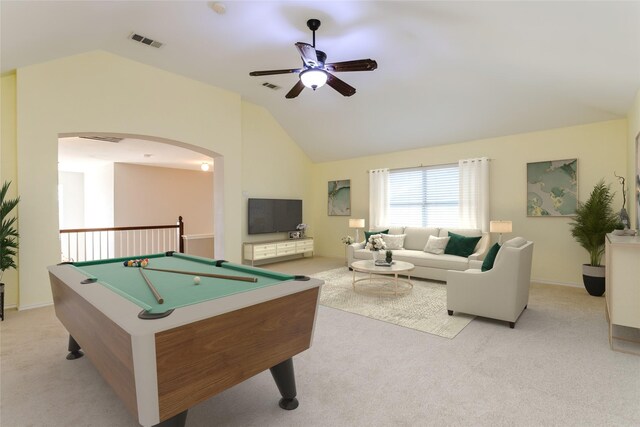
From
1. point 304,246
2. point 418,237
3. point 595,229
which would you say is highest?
point 595,229

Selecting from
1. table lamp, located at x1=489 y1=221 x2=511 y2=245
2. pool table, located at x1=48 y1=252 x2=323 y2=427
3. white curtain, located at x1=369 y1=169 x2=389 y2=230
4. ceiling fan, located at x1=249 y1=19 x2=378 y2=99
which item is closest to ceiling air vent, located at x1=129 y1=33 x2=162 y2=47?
ceiling fan, located at x1=249 y1=19 x2=378 y2=99

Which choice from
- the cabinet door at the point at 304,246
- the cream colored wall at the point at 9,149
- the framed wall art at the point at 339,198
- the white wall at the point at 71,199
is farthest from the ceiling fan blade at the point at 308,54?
the white wall at the point at 71,199

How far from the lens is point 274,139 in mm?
7188

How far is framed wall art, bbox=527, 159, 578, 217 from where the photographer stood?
486cm

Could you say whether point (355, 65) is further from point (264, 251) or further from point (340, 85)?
point (264, 251)

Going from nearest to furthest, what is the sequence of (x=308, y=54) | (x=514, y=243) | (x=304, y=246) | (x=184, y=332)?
(x=184, y=332) < (x=308, y=54) < (x=514, y=243) < (x=304, y=246)

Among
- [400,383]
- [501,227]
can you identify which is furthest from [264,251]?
[400,383]

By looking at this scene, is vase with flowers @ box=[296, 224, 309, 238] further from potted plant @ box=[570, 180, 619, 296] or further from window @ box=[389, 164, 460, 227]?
Result: potted plant @ box=[570, 180, 619, 296]

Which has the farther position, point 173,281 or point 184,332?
point 173,281

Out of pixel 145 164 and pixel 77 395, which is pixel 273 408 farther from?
pixel 145 164

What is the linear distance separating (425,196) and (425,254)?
1.46 m

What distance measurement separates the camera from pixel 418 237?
20.1ft

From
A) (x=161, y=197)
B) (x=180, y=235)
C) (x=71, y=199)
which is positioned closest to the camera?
(x=180, y=235)

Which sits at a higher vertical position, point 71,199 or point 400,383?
point 71,199
